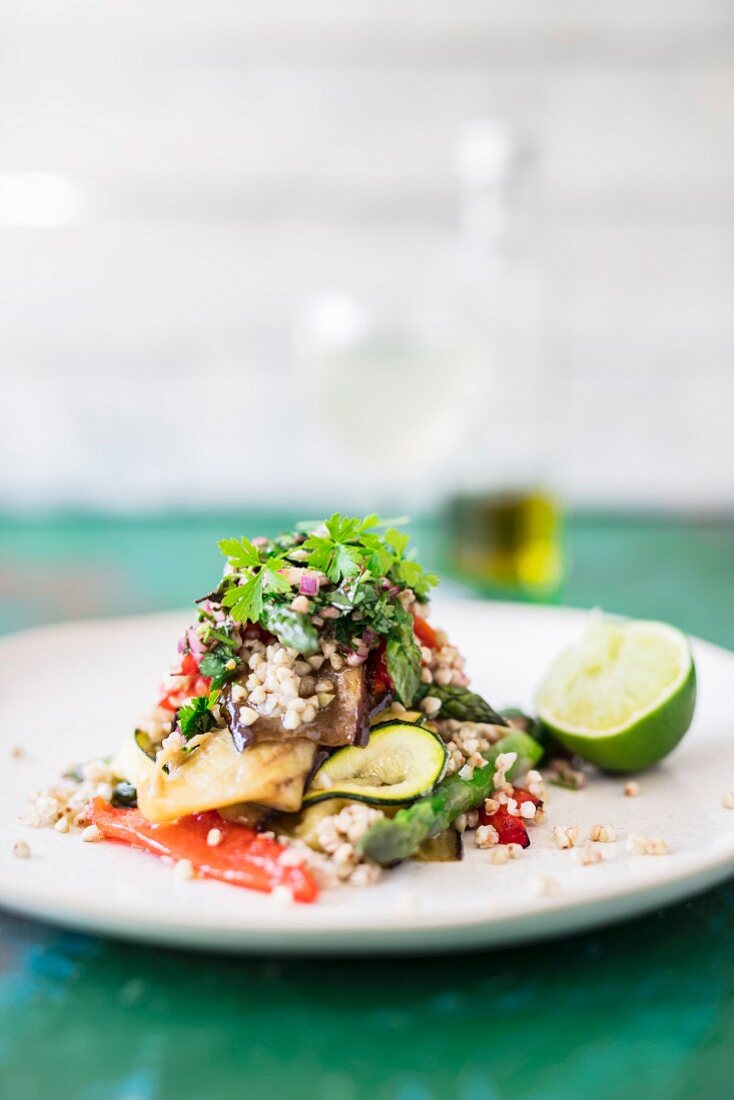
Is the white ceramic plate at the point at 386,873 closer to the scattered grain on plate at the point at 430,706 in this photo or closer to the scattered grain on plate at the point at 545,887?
the scattered grain on plate at the point at 545,887

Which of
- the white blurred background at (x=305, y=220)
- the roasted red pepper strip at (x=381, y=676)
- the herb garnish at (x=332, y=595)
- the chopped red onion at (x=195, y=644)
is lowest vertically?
the roasted red pepper strip at (x=381, y=676)

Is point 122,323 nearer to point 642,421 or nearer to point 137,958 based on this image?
point 642,421

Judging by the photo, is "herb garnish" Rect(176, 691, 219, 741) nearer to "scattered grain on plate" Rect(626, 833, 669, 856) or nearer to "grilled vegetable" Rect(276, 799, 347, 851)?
"grilled vegetable" Rect(276, 799, 347, 851)

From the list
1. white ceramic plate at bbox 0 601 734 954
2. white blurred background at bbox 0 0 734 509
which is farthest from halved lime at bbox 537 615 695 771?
white blurred background at bbox 0 0 734 509

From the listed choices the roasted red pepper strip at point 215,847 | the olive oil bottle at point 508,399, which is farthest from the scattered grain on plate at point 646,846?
the olive oil bottle at point 508,399

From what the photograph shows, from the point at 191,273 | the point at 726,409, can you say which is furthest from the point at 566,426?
the point at 191,273

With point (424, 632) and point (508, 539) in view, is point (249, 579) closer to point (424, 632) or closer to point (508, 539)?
point (424, 632)

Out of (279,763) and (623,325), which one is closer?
(279,763)

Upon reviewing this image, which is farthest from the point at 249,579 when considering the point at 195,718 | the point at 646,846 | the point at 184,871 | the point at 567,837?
the point at 646,846
